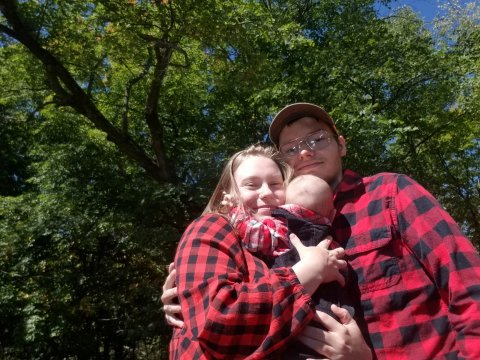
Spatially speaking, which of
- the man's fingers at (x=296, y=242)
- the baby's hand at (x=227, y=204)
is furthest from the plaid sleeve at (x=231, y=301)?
the baby's hand at (x=227, y=204)

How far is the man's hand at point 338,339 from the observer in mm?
1481

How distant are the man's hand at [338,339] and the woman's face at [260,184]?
56 centimetres

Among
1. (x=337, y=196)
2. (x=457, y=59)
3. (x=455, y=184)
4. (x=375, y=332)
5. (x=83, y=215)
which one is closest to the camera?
(x=375, y=332)

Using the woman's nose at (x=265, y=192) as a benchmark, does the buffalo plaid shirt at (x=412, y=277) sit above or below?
below

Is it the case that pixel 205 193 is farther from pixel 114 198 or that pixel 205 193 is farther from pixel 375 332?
pixel 375 332

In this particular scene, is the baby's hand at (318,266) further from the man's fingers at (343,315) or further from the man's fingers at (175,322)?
the man's fingers at (175,322)

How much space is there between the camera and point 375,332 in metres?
1.61

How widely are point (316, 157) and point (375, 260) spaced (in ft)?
2.13

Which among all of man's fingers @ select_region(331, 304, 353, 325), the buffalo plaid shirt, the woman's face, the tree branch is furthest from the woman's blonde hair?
the tree branch

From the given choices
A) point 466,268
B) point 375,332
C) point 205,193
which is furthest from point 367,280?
point 205,193

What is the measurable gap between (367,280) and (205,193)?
697cm

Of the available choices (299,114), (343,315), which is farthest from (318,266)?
(299,114)

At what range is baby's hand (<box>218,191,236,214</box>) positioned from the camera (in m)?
1.99

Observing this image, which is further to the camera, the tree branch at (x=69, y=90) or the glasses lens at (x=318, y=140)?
the tree branch at (x=69, y=90)
